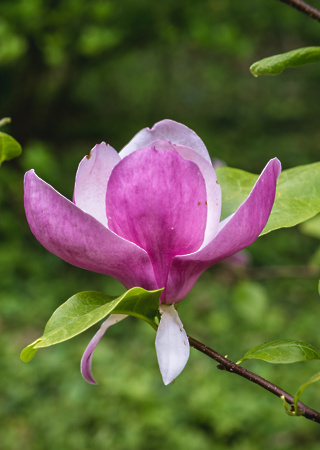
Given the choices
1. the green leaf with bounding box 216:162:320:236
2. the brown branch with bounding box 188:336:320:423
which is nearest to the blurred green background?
the green leaf with bounding box 216:162:320:236

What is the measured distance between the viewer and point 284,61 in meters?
0.45

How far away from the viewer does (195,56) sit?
6.25m

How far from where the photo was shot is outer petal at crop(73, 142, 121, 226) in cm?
42

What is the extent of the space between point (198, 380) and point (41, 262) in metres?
1.43

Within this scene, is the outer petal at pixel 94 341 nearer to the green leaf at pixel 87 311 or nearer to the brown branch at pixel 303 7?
the green leaf at pixel 87 311

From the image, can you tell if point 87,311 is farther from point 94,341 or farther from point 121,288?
point 121,288

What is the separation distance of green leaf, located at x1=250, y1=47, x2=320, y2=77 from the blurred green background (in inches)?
30.3

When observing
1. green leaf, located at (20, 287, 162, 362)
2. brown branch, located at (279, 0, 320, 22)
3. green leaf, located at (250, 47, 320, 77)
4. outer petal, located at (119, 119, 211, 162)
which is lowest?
green leaf, located at (20, 287, 162, 362)

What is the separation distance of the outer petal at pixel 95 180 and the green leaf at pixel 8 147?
0.38 ft

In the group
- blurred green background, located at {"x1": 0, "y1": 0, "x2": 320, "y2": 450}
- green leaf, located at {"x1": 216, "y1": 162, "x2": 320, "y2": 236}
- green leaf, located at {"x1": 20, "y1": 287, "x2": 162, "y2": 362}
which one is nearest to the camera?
green leaf, located at {"x1": 20, "y1": 287, "x2": 162, "y2": 362}

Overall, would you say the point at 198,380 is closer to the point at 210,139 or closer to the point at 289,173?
the point at 289,173

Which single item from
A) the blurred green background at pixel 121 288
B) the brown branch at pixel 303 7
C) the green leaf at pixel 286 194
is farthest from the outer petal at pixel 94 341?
the blurred green background at pixel 121 288

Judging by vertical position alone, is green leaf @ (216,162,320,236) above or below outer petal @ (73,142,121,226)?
below

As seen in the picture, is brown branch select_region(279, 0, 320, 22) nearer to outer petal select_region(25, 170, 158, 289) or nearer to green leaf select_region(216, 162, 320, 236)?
green leaf select_region(216, 162, 320, 236)
